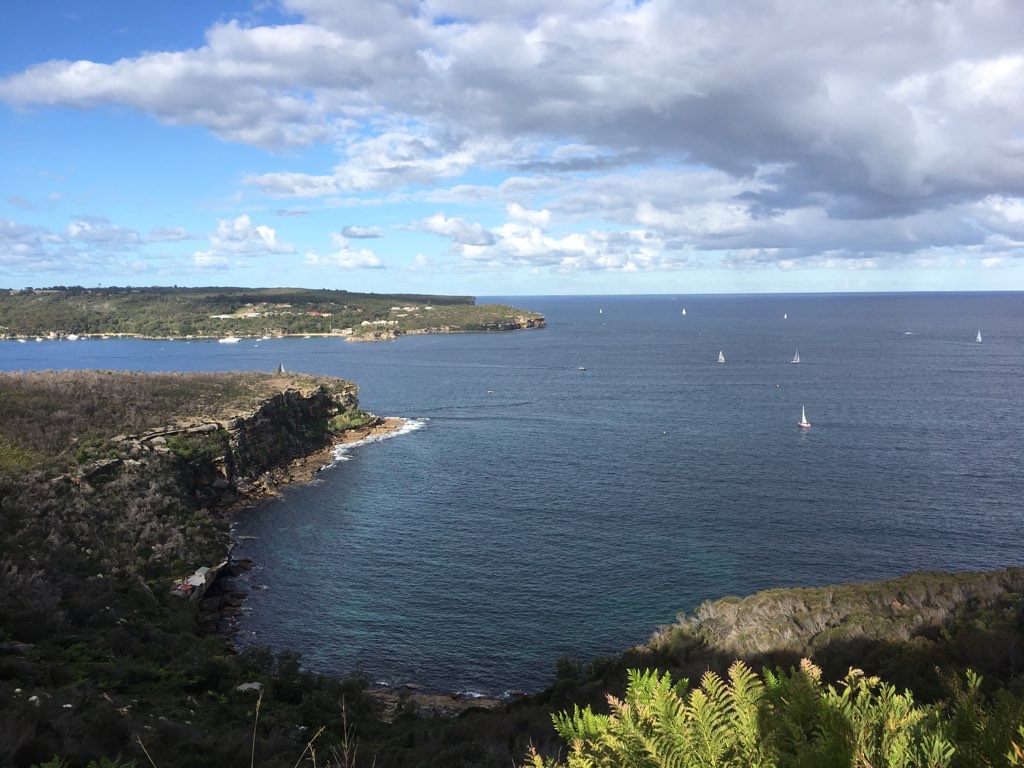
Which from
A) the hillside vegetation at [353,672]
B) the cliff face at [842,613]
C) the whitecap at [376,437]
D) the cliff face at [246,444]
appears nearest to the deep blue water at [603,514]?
the whitecap at [376,437]

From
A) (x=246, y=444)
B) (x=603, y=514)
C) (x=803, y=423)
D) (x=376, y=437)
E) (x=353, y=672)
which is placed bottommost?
(x=353, y=672)

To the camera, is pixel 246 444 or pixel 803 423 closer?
pixel 246 444

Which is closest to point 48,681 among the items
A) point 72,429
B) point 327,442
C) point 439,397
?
point 72,429

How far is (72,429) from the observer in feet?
165

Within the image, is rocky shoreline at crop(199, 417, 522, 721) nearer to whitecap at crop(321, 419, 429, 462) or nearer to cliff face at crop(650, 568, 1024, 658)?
whitecap at crop(321, 419, 429, 462)

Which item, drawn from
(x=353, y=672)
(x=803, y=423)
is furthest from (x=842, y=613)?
(x=803, y=423)

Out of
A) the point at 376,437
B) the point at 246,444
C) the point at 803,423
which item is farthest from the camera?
the point at 376,437

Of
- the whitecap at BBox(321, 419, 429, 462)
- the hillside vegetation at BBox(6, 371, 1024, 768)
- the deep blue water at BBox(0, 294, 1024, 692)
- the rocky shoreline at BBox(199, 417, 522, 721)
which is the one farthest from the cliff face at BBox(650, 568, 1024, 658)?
the whitecap at BBox(321, 419, 429, 462)

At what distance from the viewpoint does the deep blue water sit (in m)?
35.7

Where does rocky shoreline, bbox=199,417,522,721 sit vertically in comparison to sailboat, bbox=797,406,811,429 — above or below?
below

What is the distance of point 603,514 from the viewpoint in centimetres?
5000

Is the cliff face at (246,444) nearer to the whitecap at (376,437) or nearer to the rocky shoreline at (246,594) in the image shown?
the rocky shoreline at (246,594)

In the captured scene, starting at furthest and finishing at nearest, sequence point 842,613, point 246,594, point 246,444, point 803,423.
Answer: point 803,423 < point 246,444 < point 246,594 < point 842,613

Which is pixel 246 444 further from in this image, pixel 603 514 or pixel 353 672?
pixel 353 672
